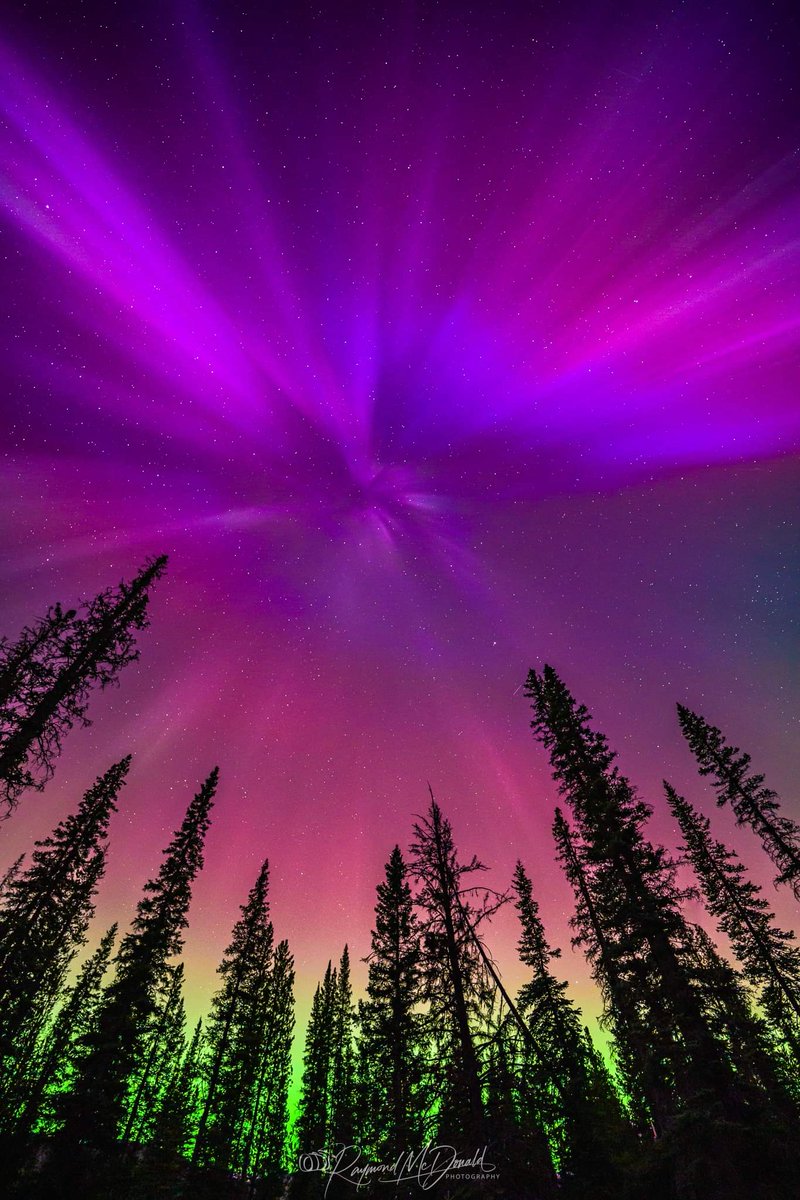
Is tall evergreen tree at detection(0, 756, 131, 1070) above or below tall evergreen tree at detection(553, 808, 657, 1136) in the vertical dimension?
above

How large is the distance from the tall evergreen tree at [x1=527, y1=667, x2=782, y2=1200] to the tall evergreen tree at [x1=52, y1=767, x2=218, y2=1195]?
1912cm

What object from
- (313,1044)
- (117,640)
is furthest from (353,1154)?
(313,1044)

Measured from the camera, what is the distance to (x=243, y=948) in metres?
29.5

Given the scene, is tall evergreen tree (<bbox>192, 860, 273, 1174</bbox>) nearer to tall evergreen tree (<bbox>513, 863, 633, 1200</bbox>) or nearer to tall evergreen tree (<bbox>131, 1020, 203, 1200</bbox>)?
tall evergreen tree (<bbox>131, 1020, 203, 1200</bbox>)

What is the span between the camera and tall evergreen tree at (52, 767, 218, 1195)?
1652 cm

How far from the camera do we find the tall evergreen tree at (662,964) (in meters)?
11.5

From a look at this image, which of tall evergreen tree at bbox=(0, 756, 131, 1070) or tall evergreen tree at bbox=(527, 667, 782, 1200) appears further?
tall evergreen tree at bbox=(0, 756, 131, 1070)

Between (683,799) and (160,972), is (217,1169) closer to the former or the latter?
(160,972)

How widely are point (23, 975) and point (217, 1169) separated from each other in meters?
13.8

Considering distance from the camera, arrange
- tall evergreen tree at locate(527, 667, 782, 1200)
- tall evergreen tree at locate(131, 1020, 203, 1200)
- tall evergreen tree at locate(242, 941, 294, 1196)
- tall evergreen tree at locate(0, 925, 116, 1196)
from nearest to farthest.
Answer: tall evergreen tree at locate(527, 667, 782, 1200), tall evergreen tree at locate(0, 925, 116, 1196), tall evergreen tree at locate(131, 1020, 203, 1200), tall evergreen tree at locate(242, 941, 294, 1196)

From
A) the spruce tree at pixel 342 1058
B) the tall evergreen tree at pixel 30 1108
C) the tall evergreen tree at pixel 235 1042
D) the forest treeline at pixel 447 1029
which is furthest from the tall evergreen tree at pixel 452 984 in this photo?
the spruce tree at pixel 342 1058

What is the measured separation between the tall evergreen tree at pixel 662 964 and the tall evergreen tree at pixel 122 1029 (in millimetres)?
19119

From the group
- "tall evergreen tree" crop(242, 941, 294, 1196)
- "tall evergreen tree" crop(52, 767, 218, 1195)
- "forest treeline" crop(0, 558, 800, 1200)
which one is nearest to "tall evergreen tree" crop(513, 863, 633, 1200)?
"forest treeline" crop(0, 558, 800, 1200)

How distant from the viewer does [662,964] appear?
1423cm
